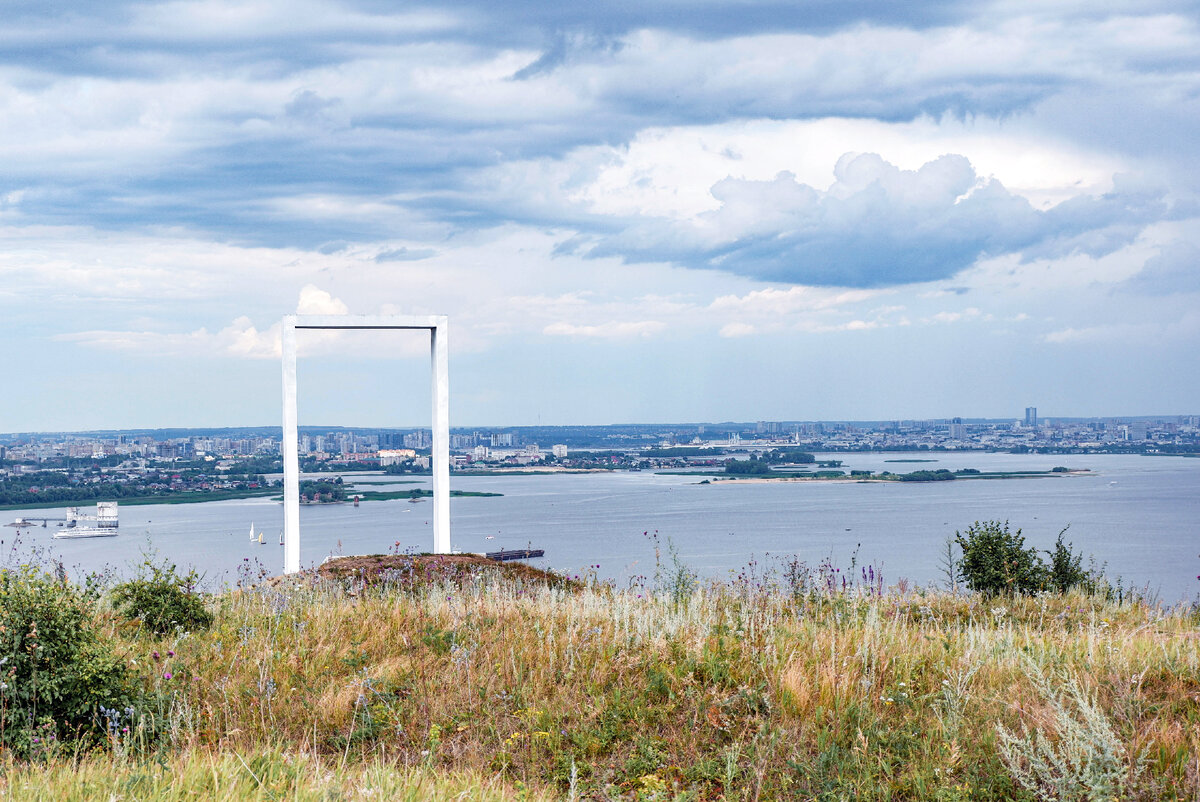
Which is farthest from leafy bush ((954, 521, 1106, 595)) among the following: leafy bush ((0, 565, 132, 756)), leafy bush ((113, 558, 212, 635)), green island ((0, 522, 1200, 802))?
leafy bush ((0, 565, 132, 756))

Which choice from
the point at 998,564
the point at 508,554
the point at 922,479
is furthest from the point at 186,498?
the point at 922,479

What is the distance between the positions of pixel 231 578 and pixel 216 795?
6.77m

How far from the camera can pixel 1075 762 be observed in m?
3.89

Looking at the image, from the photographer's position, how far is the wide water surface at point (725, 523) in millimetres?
39000

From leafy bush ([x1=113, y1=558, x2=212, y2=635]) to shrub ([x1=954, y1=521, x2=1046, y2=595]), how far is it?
687 centimetres

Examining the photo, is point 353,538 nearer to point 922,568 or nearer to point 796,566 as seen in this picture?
point 922,568

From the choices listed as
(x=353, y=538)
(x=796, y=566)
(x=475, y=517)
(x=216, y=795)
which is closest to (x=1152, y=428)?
(x=475, y=517)

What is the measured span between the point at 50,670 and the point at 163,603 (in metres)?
2.02

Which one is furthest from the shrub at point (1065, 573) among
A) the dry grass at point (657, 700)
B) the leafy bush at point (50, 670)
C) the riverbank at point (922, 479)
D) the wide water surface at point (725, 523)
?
the riverbank at point (922, 479)

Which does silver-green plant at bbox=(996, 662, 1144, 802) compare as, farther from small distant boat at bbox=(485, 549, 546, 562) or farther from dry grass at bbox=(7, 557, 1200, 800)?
small distant boat at bbox=(485, 549, 546, 562)

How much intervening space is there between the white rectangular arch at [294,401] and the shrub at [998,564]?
18.2 feet

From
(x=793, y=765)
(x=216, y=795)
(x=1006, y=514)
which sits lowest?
(x=1006, y=514)

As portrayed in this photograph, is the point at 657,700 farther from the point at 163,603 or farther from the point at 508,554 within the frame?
the point at 508,554

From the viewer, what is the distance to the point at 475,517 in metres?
66.1
